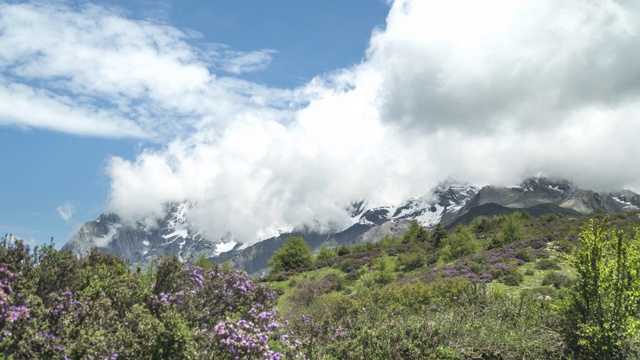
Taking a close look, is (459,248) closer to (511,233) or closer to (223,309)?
(511,233)

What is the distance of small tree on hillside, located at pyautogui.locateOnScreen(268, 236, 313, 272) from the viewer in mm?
59500

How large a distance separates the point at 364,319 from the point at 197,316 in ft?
23.5

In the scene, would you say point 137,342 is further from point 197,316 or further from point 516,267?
point 516,267

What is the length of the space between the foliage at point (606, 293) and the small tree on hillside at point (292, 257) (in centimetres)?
4840

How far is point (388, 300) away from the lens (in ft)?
61.7

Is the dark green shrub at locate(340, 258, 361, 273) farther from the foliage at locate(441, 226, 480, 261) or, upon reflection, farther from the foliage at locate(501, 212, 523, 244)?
the foliage at locate(501, 212, 523, 244)

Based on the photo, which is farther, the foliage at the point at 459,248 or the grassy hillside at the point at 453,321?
the foliage at the point at 459,248

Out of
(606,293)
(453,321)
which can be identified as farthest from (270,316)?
(606,293)

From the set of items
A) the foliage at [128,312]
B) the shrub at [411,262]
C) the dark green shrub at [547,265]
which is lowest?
the dark green shrub at [547,265]

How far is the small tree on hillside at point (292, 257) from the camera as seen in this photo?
195ft

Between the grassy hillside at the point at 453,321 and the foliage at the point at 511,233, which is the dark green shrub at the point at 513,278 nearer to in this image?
the grassy hillside at the point at 453,321

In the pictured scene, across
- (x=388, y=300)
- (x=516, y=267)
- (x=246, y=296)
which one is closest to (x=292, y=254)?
(x=516, y=267)

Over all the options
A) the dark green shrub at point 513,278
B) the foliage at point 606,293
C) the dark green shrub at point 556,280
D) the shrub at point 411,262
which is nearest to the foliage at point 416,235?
the shrub at point 411,262

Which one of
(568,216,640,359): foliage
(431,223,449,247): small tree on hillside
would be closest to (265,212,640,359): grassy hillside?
(568,216,640,359): foliage
